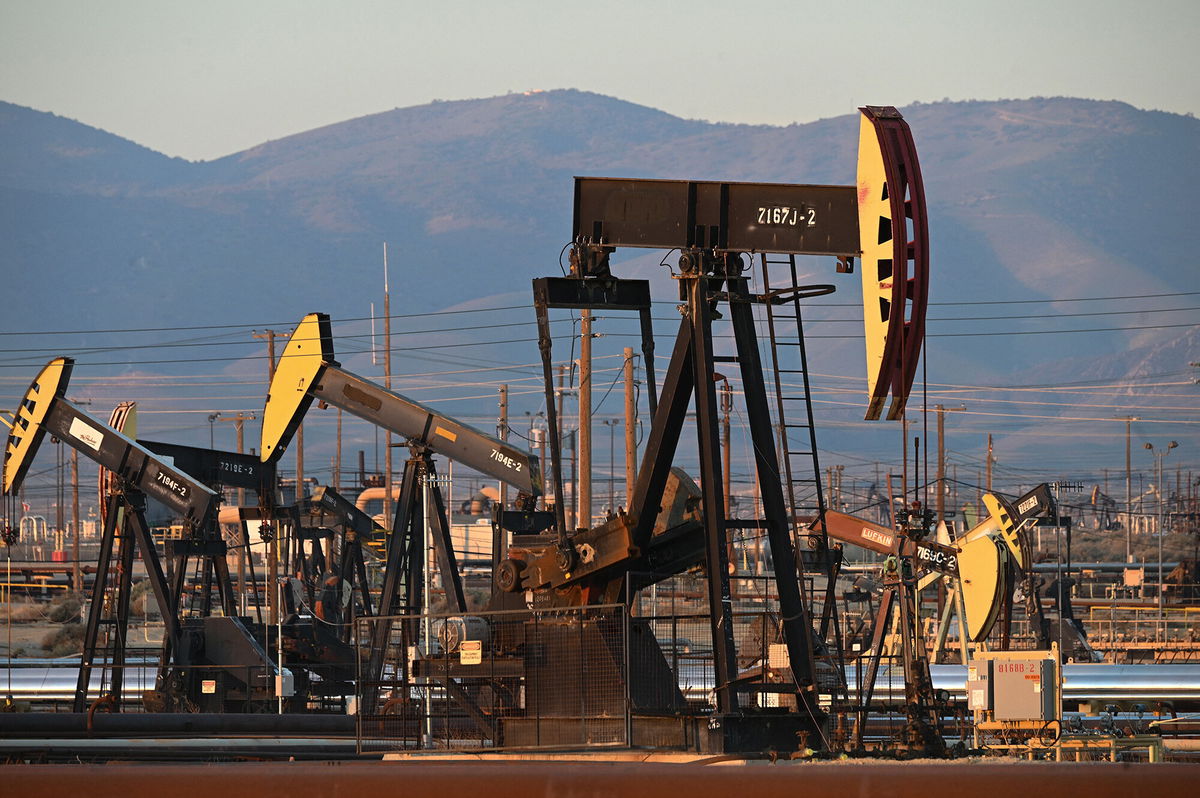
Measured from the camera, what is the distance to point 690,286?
11.5 m

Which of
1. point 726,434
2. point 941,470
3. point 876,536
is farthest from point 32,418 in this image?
point 941,470

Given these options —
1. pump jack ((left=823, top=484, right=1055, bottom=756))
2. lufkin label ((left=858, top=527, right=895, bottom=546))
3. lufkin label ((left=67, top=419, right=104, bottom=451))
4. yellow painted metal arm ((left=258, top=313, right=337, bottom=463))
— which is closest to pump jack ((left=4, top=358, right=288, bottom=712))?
lufkin label ((left=67, top=419, right=104, bottom=451))

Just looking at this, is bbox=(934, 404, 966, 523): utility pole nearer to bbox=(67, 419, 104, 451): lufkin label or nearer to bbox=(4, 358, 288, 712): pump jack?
bbox=(4, 358, 288, 712): pump jack

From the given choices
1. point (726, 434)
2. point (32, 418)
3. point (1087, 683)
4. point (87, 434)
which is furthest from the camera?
point (726, 434)

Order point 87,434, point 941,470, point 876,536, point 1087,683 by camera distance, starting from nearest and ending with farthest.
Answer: point 87,434, point 1087,683, point 876,536, point 941,470

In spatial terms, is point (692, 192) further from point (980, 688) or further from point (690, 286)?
point (980, 688)

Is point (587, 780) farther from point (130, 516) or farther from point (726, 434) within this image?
point (726, 434)

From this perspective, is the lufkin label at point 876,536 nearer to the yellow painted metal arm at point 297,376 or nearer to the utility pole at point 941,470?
the utility pole at point 941,470

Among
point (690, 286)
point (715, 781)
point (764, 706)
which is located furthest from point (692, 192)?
point (715, 781)

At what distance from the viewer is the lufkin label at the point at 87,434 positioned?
22734 millimetres

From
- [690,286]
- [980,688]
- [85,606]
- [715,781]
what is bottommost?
[85,606]

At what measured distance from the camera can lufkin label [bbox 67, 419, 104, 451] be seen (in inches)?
895

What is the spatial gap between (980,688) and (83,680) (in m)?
12.9

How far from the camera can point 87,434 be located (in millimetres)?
22797
